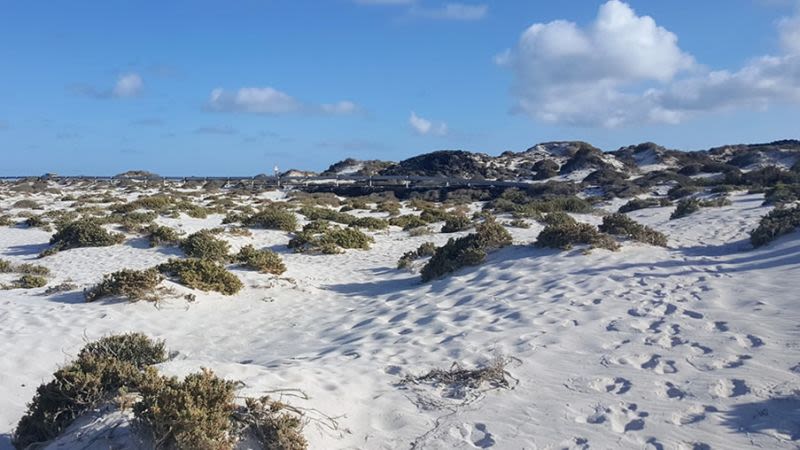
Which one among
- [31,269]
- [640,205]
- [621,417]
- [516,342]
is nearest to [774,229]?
[516,342]

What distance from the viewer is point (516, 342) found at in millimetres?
6824

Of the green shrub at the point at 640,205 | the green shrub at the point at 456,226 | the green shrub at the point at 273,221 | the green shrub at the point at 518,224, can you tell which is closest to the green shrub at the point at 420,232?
the green shrub at the point at 456,226

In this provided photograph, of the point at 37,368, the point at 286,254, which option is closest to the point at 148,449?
the point at 37,368

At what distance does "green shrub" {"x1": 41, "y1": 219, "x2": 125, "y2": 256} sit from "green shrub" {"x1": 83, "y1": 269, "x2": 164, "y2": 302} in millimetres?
6655

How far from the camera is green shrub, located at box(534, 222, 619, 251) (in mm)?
11213

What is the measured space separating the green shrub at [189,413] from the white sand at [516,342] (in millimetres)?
690

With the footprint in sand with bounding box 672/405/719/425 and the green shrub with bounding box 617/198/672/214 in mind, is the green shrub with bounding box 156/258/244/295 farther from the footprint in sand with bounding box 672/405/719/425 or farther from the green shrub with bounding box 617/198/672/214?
the green shrub with bounding box 617/198/672/214

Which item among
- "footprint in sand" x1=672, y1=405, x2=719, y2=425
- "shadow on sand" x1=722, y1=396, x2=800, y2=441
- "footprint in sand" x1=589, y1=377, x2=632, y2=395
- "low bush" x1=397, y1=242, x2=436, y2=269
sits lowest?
"low bush" x1=397, y1=242, x2=436, y2=269

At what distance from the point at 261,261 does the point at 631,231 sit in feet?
25.8

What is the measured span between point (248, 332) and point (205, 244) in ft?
20.8

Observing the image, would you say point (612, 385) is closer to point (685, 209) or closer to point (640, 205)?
point (685, 209)

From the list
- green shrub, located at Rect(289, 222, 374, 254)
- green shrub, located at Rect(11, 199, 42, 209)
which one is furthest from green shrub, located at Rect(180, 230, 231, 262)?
green shrub, located at Rect(11, 199, 42, 209)

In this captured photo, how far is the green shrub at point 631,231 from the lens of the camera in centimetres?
1191

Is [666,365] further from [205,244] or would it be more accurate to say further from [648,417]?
[205,244]
